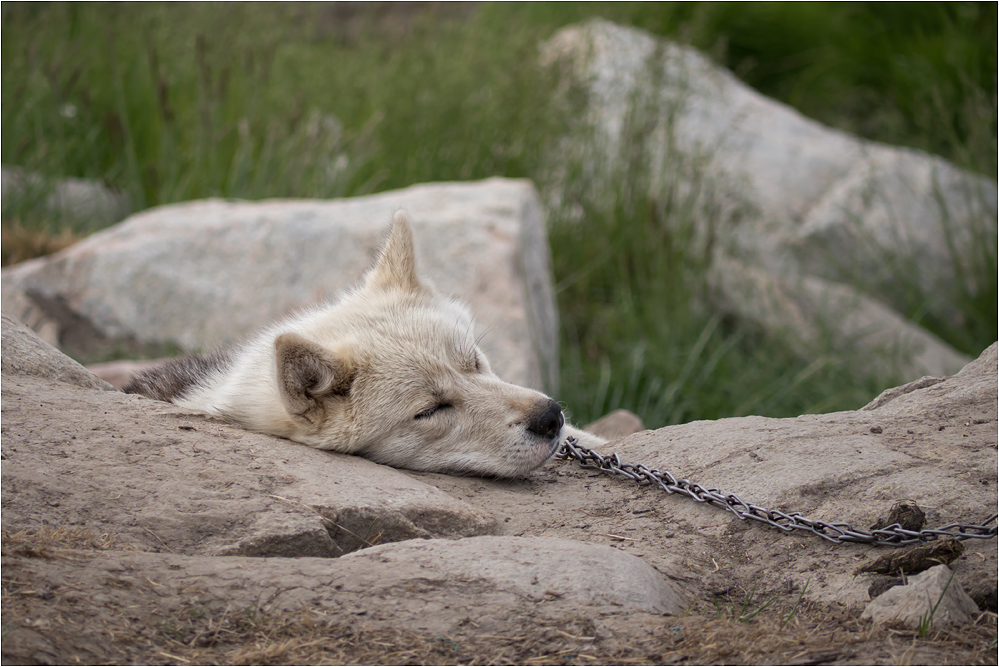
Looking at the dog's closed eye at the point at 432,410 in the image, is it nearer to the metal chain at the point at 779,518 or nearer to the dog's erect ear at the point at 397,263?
the metal chain at the point at 779,518

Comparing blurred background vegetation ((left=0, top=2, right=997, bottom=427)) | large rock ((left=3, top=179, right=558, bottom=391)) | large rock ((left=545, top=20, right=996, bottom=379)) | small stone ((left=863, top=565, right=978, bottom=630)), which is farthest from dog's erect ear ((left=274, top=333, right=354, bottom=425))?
large rock ((left=545, top=20, right=996, bottom=379))

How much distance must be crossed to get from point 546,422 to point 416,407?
1.83 ft

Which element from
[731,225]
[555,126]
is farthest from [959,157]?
[555,126]

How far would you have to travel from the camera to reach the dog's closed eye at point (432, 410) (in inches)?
143

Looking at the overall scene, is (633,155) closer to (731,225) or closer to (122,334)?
(731,225)

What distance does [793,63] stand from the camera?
46.3ft

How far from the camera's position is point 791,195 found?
10500 millimetres

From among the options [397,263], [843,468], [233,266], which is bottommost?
[233,266]

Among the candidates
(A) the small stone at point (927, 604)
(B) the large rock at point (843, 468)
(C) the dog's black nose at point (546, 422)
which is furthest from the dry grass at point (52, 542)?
(A) the small stone at point (927, 604)

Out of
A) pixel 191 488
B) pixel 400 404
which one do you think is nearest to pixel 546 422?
pixel 400 404

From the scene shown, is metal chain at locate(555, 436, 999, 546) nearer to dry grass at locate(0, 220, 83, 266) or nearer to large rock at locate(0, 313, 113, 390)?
large rock at locate(0, 313, 113, 390)

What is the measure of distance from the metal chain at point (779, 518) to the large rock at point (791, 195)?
4.64 meters

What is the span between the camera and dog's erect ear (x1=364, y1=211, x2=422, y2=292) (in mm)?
4246

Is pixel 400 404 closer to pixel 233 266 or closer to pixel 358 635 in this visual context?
Answer: pixel 358 635
